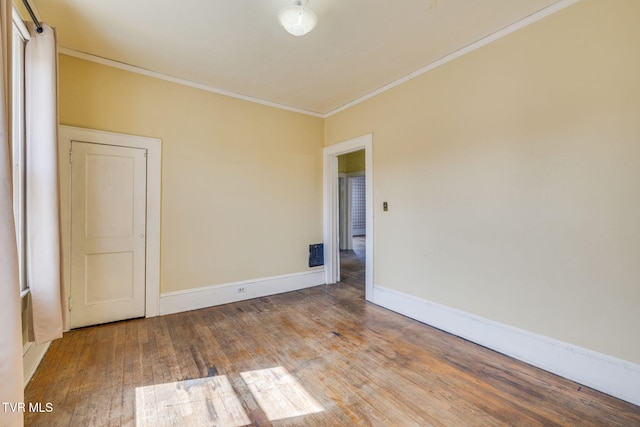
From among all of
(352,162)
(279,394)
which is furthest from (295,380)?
(352,162)

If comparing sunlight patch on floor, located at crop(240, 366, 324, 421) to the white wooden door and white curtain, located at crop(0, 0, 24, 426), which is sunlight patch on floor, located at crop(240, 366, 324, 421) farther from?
the white wooden door

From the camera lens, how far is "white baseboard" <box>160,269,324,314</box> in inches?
126

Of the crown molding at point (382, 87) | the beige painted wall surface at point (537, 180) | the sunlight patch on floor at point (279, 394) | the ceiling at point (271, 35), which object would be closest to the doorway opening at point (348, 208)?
the crown molding at point (382, 87)

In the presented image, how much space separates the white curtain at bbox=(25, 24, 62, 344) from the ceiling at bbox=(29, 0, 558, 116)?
60 cm

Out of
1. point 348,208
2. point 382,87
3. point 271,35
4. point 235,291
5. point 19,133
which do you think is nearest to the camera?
point 19,133

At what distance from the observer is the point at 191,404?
5.77 feet

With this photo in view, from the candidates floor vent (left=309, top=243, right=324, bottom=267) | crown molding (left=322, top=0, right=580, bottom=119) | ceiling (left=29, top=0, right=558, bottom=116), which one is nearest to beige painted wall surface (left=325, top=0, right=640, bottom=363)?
crown molding (left=322, top=0, right=580, bottom=119)

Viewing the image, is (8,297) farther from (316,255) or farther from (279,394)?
(316,255)

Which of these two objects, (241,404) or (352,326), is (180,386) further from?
(352,326)

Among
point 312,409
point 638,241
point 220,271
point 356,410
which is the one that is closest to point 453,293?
point 638,241

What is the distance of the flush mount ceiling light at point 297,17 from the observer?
192cm

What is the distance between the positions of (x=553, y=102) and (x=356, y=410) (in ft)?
8.75

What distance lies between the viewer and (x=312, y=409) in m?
1.71

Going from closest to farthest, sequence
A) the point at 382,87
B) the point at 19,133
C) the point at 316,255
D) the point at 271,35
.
Result: the point at 19,133 < the point at 271,35 < the point at 382,87 < the point at 316,255
